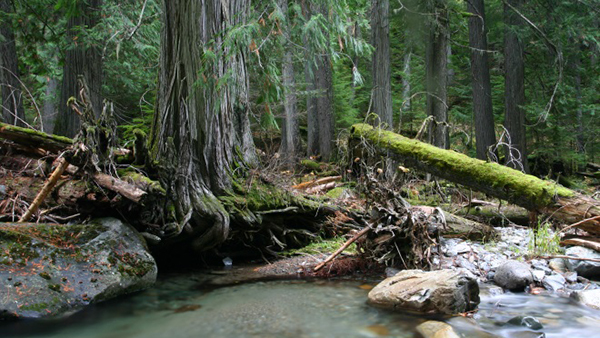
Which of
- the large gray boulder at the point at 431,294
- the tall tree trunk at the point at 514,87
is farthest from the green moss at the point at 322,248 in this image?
the tall tree trunk at the point at 514,87

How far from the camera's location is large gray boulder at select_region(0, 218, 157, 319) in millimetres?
4004

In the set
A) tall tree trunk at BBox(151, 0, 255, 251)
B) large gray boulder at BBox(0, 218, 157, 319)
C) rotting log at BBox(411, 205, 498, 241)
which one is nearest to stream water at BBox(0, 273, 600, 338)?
large gray boulder at BBox(0, 218, 157, 319)

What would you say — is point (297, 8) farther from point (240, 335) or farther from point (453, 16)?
point (453, 16)

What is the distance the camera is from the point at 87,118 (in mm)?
4766

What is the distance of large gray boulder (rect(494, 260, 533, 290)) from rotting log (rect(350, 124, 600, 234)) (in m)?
1.19

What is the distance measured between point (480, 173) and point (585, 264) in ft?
6.54

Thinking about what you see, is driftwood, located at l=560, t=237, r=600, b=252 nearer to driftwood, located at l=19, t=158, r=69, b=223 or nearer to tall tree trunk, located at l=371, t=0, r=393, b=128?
tall tree trunk, located at l=371, t=0, r=393, b=128

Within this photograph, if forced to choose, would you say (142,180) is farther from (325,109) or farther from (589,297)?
(325,109)

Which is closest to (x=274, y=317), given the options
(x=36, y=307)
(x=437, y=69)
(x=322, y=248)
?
(x=36, y=307)

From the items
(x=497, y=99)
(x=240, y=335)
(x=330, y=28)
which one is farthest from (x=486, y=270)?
(x=497, y=99)

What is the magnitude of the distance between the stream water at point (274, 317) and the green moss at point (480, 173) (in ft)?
5.99

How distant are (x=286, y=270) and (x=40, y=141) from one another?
3843mm

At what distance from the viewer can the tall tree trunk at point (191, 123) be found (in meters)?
5.85

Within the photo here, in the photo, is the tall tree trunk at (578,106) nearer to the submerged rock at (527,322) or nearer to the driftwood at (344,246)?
the driftwood at (344,246)
